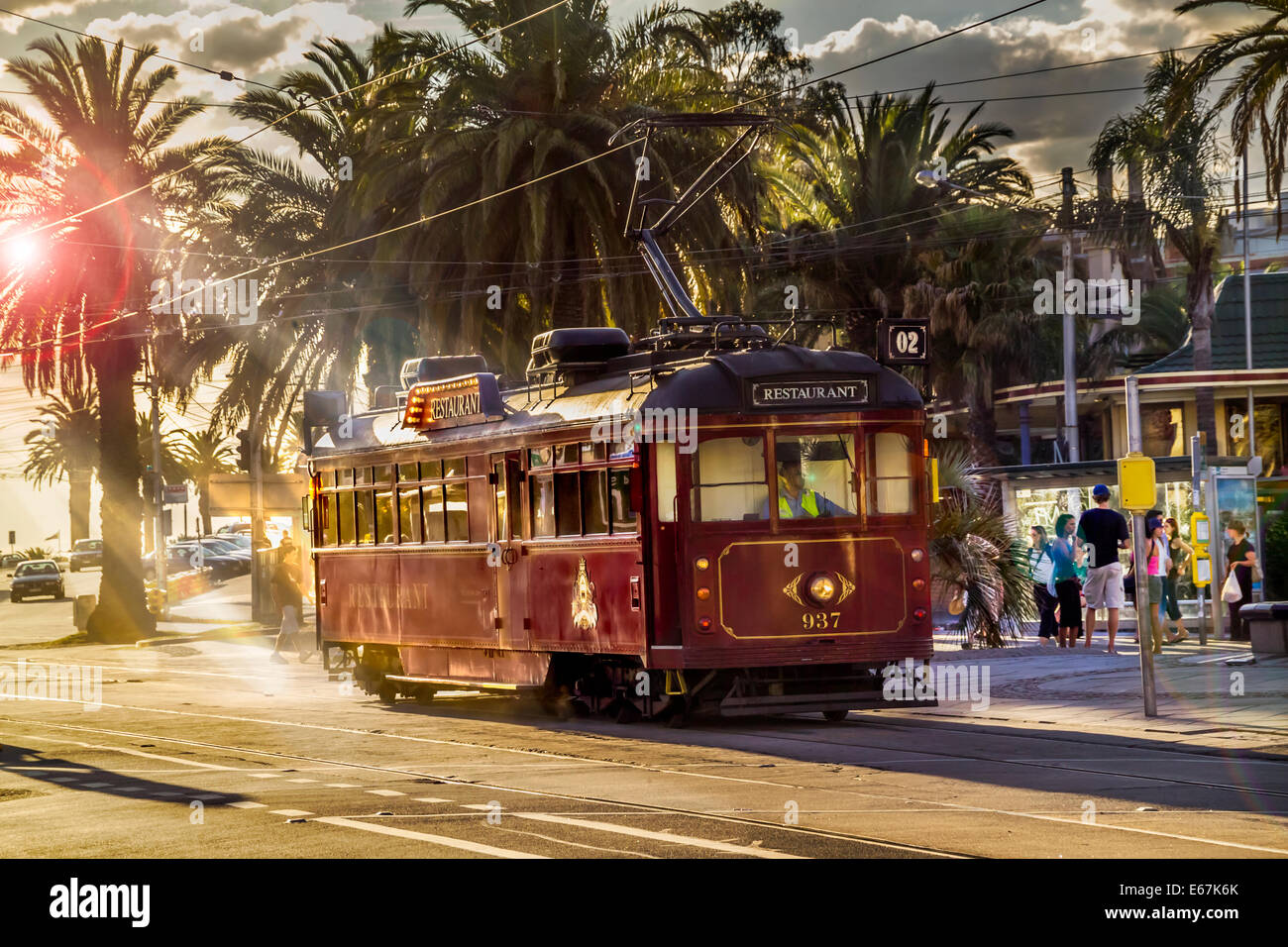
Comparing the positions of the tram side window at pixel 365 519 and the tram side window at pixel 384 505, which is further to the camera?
the tram side window at pixel 365 519

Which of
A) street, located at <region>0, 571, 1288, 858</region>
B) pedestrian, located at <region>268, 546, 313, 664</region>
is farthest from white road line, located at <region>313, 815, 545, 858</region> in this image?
pedestrian, located at <region>268, 546, 313, 664</region>

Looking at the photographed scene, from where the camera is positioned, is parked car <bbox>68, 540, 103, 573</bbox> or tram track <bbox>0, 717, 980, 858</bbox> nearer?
tram track <bbox>0, 717, 980, 858</bbox>

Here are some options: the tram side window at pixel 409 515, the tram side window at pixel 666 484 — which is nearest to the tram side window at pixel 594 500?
the tram side window at pixel 666 484

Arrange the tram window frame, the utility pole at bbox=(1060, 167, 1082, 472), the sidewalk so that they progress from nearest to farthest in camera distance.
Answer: the sidewalk
the tram window frame
the utility pole at bbox=(1060, 167, 1082, 472)

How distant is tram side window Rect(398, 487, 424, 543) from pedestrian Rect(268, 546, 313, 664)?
10.7 m

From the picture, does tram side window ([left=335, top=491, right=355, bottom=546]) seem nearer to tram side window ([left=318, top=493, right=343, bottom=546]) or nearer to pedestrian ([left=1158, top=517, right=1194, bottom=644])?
tram side window ([left=318, top=493, right=343, bottom=546])

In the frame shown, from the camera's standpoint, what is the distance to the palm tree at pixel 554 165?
2855 centimetres

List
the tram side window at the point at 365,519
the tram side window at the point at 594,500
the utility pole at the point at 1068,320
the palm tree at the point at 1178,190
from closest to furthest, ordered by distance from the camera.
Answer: the tram side window at the point at 594,500
the tram side window at the point at 365,519
the palm tree at the point at 1178,190
the utility pole at the point at 1068,320

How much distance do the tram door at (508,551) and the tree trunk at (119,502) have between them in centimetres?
2231

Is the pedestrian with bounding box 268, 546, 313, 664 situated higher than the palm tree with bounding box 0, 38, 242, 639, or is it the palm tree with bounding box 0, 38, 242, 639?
the palm tree with bounding box 0, 38, 242, 639

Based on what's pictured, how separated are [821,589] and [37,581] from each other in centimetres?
5683

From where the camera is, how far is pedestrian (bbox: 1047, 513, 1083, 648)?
877 inches

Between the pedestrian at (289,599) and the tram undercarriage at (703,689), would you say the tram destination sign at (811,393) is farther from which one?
the pedestrian at (289,599)

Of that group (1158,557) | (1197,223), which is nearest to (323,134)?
(1197,223)
